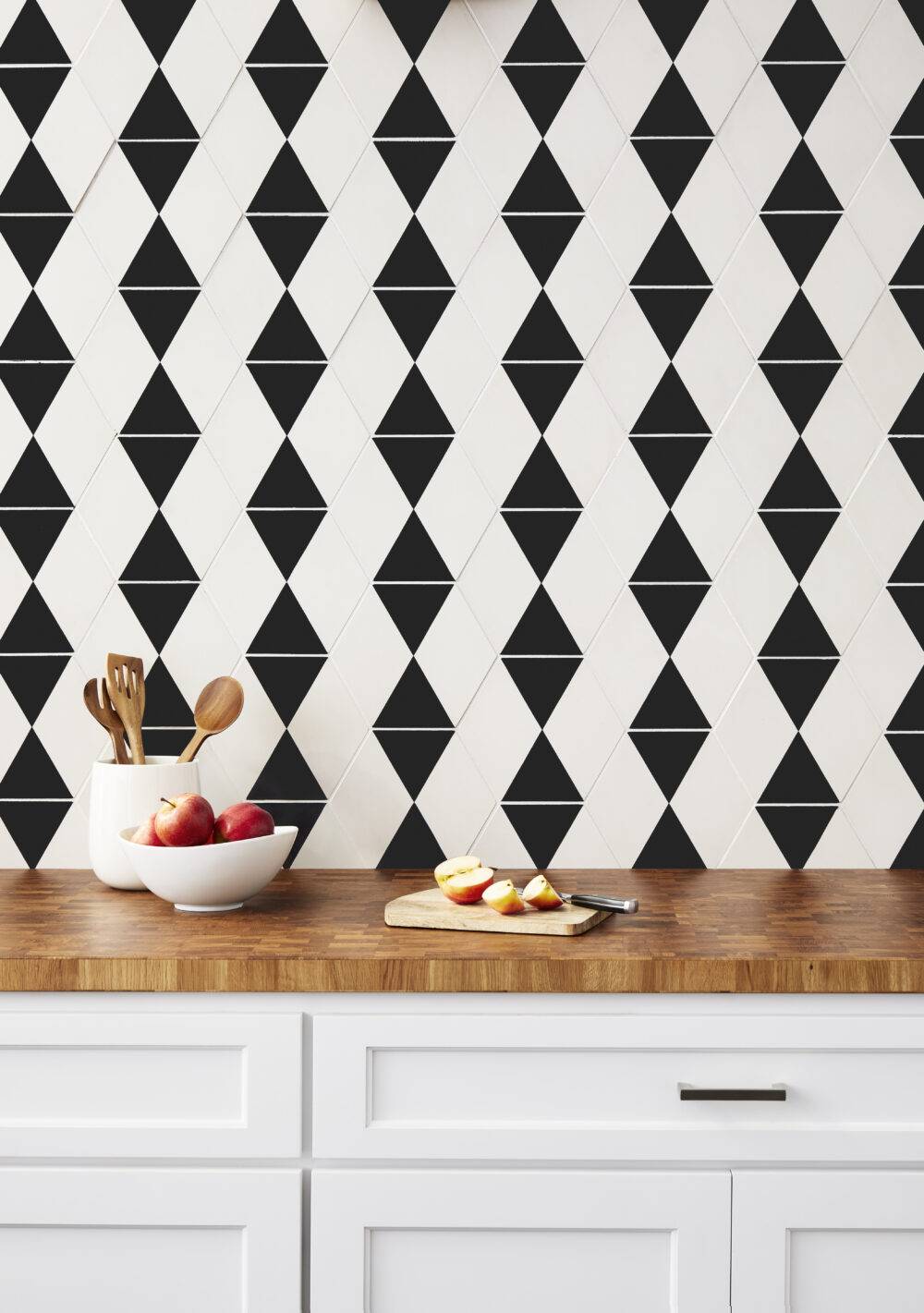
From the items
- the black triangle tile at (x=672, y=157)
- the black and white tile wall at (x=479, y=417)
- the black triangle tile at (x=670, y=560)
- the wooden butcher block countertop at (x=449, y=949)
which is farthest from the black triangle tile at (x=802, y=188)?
the wooden butcher block countertop at (x=449, y=949)

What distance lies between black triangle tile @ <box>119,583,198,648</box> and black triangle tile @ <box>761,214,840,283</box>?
112cm

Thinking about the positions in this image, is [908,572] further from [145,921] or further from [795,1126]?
[145,921]

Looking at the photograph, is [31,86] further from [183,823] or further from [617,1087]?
[617,1087]

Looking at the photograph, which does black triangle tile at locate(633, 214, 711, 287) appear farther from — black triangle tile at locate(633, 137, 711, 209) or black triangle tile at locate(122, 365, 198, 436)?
black triangle tile at locate(122, 365, 198, 436)

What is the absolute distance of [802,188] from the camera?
1915mm

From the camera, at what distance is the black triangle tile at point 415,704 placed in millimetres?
1940

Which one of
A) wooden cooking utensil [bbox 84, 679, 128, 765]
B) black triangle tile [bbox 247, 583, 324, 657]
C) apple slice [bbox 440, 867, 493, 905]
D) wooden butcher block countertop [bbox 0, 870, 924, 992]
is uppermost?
black triangle tile [bbox 247, 583, 324, 657]

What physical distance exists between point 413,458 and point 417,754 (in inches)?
19.4

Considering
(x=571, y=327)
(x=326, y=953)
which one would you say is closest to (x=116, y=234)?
(x=571, y=327)

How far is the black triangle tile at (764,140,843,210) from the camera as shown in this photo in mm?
1913

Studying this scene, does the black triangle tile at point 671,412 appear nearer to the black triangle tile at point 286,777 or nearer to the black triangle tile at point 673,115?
the black triangle tile at point 673,115

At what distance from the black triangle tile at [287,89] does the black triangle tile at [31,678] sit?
0.96 m

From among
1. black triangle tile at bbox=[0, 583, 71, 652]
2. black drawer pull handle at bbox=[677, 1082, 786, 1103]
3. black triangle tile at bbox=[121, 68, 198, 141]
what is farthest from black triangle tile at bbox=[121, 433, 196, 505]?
black drawer pull handle at bbox=[677, 1082, 786, 1103]

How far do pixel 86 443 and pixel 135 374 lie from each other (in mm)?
141
